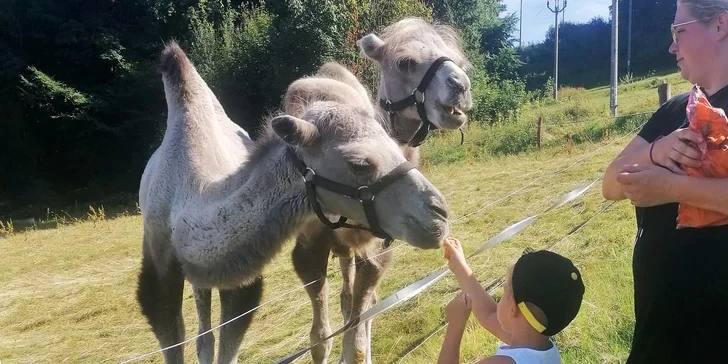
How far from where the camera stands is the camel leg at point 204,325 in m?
3.62

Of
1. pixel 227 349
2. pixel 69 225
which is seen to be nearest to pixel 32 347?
pixel 227 349

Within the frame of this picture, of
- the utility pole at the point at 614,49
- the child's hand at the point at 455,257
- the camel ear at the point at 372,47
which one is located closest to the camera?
the child's hand at the point at 455,257

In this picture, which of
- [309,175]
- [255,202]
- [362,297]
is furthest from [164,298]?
[309,175]

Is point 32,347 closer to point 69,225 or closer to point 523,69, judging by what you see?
point 69,225

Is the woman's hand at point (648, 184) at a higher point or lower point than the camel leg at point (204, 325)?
higher

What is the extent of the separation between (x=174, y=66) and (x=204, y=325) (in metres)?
1.98

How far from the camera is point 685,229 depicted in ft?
5.80

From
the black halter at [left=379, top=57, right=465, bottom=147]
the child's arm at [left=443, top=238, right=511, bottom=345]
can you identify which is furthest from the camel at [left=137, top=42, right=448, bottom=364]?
the black halter at [left=379, top=57, right=465, bottom=147]

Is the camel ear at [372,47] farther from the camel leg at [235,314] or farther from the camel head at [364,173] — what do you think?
the camel leg at [235,314]

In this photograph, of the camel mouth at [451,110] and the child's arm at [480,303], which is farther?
the camel mouth at [451,110]

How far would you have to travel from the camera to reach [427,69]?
12.3 ft

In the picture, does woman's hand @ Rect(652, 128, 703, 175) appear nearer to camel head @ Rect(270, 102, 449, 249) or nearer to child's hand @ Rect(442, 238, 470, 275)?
child's hand @ Rect(442, 238, 470, 275)

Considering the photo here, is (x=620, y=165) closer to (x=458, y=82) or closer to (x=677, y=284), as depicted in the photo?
(x=677, y=284)

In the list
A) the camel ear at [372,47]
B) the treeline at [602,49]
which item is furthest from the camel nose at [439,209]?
the treeline at [602,49]
